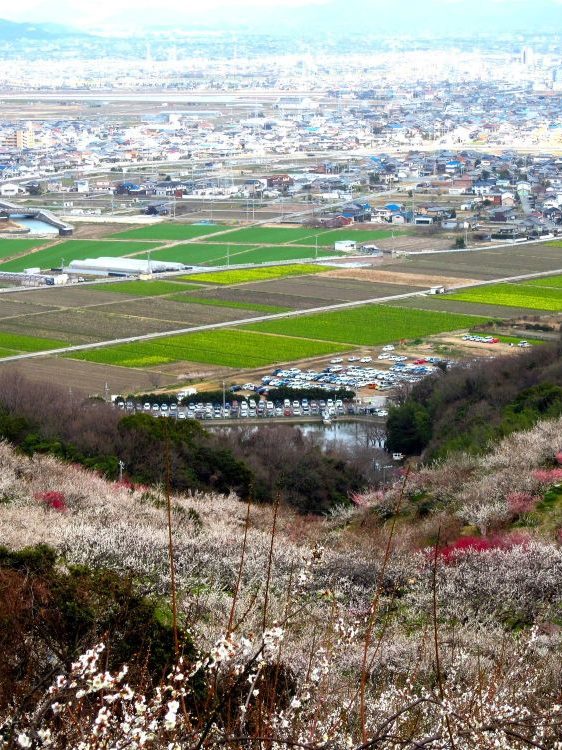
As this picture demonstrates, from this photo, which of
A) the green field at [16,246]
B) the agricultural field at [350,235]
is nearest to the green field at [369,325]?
the agricultural field at [350,235]

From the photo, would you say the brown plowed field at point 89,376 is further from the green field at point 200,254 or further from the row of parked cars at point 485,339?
the green field at point 200,254

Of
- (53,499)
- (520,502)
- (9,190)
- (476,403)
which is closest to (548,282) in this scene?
(476,403)

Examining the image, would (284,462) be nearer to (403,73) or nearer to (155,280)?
(155,280)

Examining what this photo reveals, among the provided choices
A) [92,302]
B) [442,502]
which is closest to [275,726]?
[442,502]

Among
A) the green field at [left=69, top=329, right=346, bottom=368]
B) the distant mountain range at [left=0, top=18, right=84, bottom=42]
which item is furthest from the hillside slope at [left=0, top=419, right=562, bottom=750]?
the distant mountain range at [left=0, top=18, right=84, bottom=42]

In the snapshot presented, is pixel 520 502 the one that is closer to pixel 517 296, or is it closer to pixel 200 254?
pixel 517 296

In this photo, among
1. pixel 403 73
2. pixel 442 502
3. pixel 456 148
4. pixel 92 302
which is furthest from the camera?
pixel 403 73
